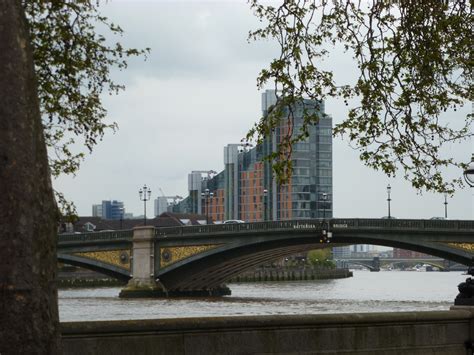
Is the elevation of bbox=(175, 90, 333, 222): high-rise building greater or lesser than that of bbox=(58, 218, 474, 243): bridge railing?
greater

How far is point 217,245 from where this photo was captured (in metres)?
62.7

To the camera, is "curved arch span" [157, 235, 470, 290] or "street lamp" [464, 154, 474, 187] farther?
"curved arch span" [157, 235, 470, 290]

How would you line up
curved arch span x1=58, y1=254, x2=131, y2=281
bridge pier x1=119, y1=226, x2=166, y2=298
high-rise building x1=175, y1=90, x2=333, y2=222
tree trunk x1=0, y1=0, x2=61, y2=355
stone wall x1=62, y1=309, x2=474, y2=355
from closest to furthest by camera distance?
tree trunk x1=0, y1=0, x2=61, y2=355 → stone wall x1=62, y1=309, x2=474, y2=355 → bridge pier x1=119, y1=226, x2=166, y2=298 → curved arch span x1=58, y1=254, x2=131, y2=281 → high-rise building x1=175, y1=90, x2=333, y2=222

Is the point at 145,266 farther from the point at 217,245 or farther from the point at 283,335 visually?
the point at 283,335

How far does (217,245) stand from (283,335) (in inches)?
2025

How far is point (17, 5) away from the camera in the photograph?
6.68m

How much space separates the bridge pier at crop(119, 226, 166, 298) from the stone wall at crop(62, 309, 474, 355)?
5250 centimetres

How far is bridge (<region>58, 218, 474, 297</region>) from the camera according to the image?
2156 inches

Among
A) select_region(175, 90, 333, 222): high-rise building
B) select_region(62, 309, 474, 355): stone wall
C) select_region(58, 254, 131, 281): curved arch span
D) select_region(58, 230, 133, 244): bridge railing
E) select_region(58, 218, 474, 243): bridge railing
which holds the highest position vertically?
select_region(175, 90, 333, 222): high-rise building

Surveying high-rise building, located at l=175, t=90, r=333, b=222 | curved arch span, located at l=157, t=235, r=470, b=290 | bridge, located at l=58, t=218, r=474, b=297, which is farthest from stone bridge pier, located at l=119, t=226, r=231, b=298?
high-rise building, located at l=175, t=90, r=333, b=222

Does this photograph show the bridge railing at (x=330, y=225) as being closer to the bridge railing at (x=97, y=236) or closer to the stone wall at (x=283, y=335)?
the bridge railing at (x=97, y=236)

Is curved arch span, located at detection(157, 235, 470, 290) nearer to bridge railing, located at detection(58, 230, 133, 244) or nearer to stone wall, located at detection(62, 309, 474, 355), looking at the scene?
bridge railing, located at detection(58, 230, 133, 244)

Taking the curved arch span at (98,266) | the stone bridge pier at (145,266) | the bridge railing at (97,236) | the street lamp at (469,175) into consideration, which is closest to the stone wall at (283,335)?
the street lamp at (469,175)

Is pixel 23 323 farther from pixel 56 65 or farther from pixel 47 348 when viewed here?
pixel 56 65
